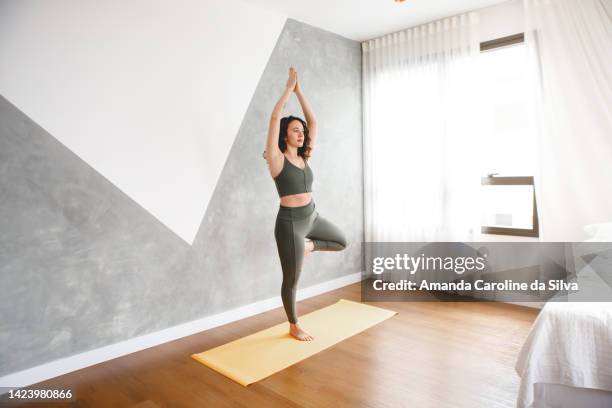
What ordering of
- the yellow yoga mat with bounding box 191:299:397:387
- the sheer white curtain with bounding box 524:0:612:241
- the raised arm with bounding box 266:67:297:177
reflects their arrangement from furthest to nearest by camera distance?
the sheer white curtain with bounding box 524:0:612:241 < the raised arm with bounding box 266:67:297:177 < the yellow yoga mat with bounding box 191:299:397:387

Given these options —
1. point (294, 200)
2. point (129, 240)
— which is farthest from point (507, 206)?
point (129, 240)

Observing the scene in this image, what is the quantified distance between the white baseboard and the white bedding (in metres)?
2.23

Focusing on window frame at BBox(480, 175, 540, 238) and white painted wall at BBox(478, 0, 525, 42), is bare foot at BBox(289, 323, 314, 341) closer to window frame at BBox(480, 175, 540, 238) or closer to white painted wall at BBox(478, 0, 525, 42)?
window frame at BBox(480, 175, 540, 238)

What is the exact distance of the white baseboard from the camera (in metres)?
2.30

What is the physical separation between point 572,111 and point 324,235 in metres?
2.15

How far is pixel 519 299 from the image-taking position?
3.57m

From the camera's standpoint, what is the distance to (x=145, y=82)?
2789 mm

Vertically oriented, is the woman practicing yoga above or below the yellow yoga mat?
above

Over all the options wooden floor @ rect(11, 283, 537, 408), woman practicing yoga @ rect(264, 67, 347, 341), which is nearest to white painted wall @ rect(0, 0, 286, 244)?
woman practicing yoga @ rect(264, 67, 347, 341)

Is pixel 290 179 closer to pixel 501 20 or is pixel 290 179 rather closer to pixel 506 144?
Answer: pixel 506 144

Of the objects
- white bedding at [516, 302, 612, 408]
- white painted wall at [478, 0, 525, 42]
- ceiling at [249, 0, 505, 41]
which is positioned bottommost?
white bedding at [516, 302, 612, 408]

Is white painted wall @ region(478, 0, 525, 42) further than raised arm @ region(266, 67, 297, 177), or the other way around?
white painted wall @ region(478, 0, 525, 42)

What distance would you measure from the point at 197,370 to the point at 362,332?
1.22m

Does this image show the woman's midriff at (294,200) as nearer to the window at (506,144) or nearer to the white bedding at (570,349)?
the white bedding at (570,349)
